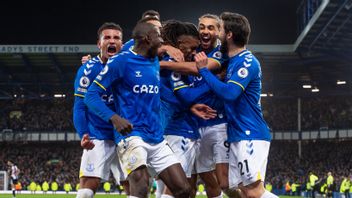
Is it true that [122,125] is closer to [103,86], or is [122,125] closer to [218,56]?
[103,86]

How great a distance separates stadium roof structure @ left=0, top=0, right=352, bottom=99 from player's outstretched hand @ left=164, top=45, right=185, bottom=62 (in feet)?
71.9

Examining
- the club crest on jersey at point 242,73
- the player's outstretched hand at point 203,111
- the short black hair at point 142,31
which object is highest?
the short black hair at point 142,31

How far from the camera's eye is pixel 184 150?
7.11 metres

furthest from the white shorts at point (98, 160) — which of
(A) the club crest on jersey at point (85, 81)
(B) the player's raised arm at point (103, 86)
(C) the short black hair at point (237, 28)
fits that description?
(C) the short black hair at point (237, 28)

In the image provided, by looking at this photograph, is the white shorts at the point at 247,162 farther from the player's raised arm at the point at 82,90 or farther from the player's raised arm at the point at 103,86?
the player's raised arm at the point at 82,90

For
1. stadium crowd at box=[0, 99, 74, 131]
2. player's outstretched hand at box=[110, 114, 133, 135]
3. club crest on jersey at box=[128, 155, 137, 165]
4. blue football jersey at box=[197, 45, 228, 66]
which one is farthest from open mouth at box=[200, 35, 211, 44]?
stadium crowd at box=[0, 99, 74, 131]

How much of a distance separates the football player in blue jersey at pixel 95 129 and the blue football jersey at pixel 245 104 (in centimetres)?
165

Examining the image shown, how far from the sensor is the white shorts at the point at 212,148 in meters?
7.20

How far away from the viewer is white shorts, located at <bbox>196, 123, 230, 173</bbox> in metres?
7.20

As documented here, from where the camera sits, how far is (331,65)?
134 ft

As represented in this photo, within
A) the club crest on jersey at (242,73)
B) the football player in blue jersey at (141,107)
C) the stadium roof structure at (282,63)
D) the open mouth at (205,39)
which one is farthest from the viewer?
the stadium roof structure at (282,63)

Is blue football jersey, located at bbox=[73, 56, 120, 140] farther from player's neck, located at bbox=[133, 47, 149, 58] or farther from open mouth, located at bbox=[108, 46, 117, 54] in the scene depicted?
player's neck, located at bbox=[133, 47, 149, 58]

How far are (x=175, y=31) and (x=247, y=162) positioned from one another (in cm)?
199

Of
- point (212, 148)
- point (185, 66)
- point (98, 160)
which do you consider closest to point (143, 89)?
point (185, 66)
